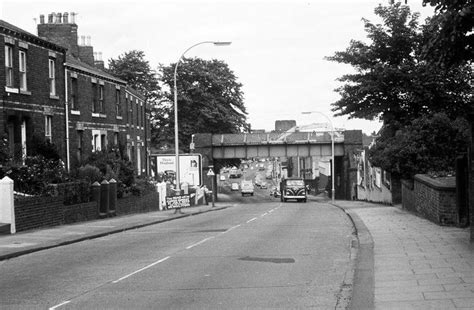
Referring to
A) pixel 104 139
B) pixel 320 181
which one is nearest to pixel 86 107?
pixel 104 139

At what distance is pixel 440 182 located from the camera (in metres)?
20.5

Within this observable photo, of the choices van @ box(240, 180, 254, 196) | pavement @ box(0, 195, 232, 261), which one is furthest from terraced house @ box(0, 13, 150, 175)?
van @ box(240, 180, 254, 196)

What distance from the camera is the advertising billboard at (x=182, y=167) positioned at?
60.2 meters

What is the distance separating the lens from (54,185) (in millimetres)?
25156

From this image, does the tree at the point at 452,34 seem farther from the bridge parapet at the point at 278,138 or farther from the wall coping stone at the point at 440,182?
the bridge parapet at the point at 278,138

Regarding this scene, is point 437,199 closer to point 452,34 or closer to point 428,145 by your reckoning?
point 452,34

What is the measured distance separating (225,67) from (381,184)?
4228 centimetres

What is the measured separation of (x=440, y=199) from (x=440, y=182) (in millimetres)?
1230

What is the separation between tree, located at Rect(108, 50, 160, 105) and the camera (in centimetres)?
7825

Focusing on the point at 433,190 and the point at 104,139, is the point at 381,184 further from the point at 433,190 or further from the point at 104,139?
the point at 433,190

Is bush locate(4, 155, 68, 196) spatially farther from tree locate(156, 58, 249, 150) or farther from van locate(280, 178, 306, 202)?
tree locate(156, 58, 249, 150)

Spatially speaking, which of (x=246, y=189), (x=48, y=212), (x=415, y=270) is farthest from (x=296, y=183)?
(x=415, y=270)

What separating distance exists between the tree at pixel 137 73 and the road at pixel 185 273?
60097mm

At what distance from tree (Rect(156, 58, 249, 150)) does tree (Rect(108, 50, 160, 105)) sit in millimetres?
1585
